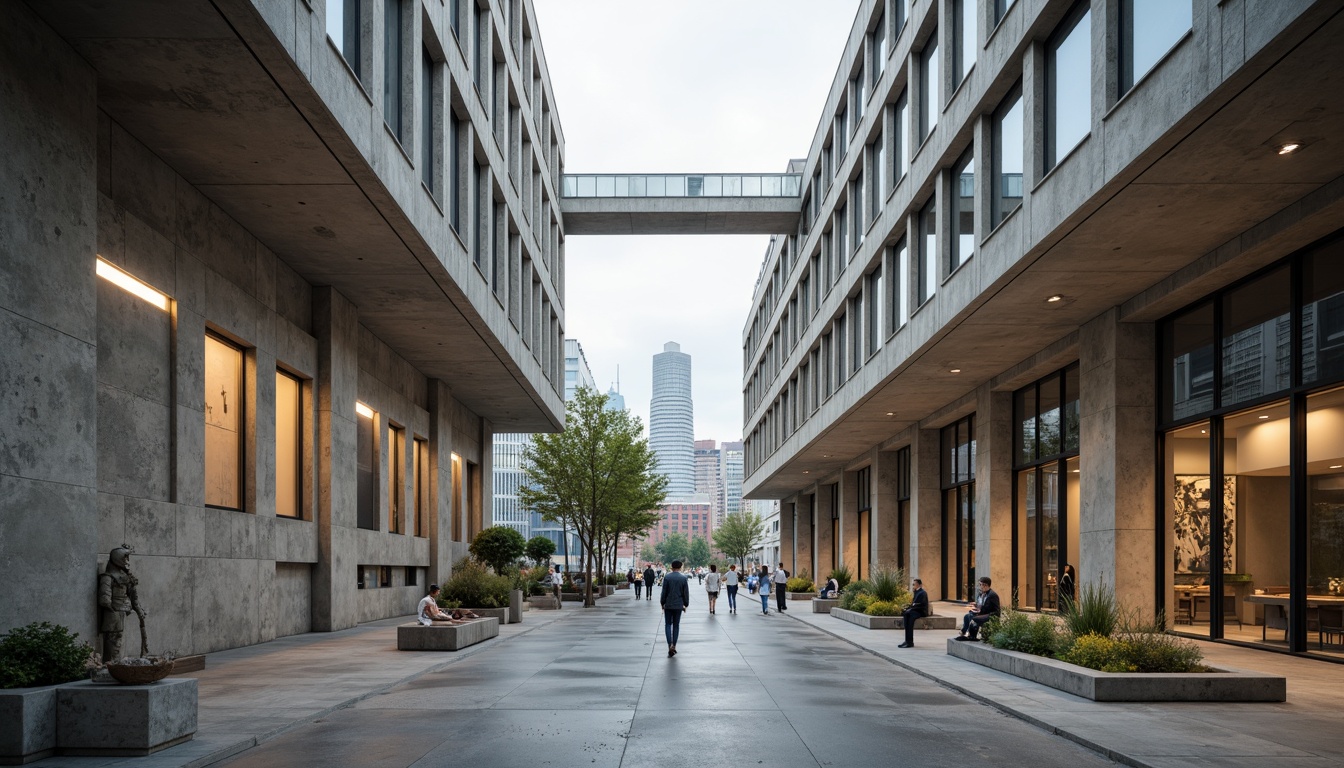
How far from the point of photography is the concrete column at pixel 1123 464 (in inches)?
850

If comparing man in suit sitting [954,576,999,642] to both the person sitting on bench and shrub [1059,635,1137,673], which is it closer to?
shrub [1059,635,1137,673]

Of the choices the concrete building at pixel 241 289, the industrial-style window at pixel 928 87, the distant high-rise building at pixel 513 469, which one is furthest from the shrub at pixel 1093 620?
the distant high-rise building at pixel 513 469

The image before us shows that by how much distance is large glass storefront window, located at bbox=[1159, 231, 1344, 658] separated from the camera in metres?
16.8

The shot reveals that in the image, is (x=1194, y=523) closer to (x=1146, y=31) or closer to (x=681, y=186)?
(x=1146, y=31)

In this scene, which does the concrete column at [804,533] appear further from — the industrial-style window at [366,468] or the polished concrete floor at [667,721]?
the polished concrete floor at [667,721]

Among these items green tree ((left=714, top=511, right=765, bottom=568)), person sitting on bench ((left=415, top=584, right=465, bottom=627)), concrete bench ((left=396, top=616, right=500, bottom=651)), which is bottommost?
green tree ((left=714, top=511, right=765, bottom=568))

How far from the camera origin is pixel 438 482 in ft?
120

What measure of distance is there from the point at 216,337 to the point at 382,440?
34.6ft

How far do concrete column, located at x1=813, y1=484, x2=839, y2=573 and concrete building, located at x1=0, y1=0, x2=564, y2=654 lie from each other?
30303 mm

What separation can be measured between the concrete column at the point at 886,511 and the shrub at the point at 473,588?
Result: 20.8m

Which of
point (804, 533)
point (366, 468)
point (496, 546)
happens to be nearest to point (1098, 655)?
point (366, 468)

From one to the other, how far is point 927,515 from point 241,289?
25.9m

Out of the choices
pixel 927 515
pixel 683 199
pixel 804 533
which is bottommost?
pixel 804 533

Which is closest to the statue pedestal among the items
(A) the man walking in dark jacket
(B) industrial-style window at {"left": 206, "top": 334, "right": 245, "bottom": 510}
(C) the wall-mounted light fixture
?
(C) the wall-mounted light fixture
